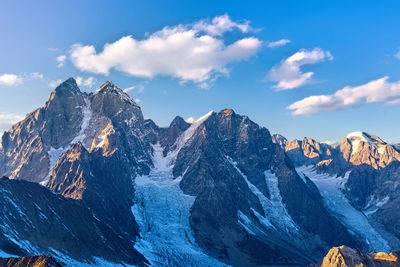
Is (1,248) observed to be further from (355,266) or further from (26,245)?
(355,266)

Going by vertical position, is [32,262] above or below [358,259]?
above

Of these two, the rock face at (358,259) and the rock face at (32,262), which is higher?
the rock face at (32,262)

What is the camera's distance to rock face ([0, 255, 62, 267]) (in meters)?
117

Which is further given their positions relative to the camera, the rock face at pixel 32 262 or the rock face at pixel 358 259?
the rock face at pixel 358 259

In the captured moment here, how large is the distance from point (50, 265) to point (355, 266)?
12246 cm

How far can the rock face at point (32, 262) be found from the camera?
385ft

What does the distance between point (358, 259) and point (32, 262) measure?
128645 mm

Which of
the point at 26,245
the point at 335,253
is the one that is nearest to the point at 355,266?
the point at 335,253

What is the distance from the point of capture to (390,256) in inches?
7333

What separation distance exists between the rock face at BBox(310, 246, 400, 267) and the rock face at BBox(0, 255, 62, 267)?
117077mm

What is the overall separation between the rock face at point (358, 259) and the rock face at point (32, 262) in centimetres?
11708

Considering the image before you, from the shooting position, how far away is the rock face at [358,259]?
183 metres

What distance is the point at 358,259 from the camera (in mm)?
185750

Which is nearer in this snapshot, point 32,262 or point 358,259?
point 32,262
